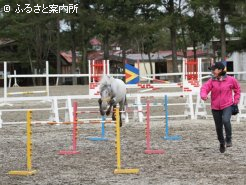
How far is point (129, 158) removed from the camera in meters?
8.65

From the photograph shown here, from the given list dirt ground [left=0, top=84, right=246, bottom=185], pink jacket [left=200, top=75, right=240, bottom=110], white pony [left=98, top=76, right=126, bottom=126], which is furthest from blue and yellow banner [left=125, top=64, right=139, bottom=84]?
pink jacket [left=200, top=75, right=240, bottom=110]

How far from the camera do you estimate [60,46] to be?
162ft

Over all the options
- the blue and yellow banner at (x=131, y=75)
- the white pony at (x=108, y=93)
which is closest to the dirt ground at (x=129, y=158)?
the white pony at (x=108, y=93)

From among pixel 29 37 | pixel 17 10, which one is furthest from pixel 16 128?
pixel 29 37

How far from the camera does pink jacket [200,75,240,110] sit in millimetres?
8672

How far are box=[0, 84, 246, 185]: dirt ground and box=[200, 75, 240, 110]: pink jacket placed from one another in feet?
3.09

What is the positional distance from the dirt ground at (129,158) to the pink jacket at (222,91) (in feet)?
3.09

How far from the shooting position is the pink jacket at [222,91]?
8672 mm

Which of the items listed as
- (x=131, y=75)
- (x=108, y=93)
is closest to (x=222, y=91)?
(x=108, y=93)

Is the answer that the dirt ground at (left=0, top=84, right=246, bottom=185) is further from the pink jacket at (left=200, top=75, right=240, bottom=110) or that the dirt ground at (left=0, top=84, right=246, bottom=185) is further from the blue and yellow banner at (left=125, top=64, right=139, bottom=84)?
the blue and yellow banner at (left=125, top=64, right=139, bottom=84)

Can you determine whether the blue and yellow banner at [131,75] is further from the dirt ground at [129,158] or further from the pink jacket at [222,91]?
the pink jacket at [222,91]

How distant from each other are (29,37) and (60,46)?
327cm

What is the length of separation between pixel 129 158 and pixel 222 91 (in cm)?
204

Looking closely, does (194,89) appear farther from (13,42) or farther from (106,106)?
(13,42)
